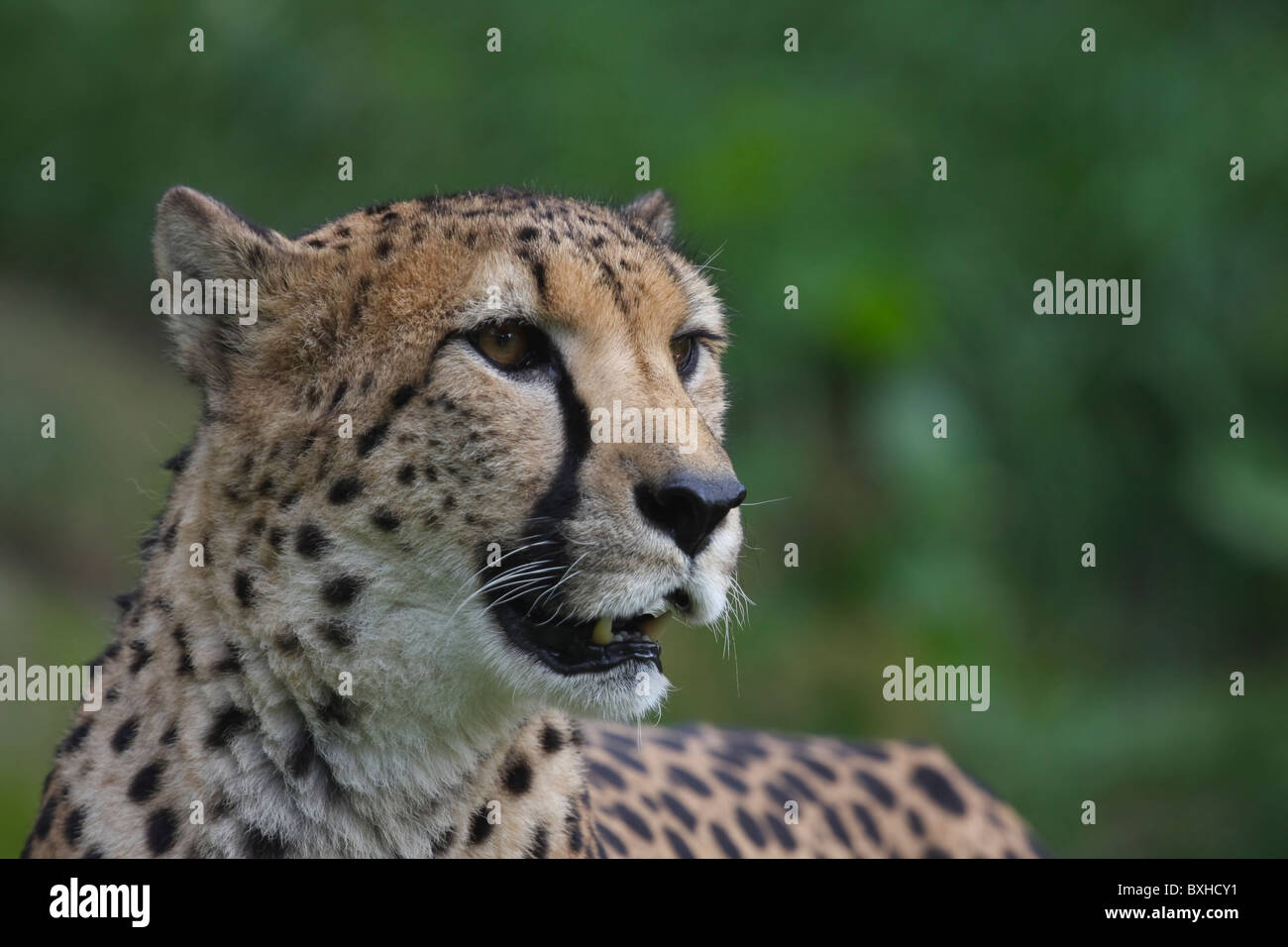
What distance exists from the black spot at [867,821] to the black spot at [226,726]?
1.91 metres

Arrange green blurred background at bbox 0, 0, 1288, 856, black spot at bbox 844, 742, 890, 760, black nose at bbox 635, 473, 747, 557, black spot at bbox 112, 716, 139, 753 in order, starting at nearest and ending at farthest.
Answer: black nose at bbox 635, 473, 747, 557
black spot at bbox 112, 716, 139, 753
black spot at bbox 844, 742, 890, 760
green blurred background at bbox 0, 0, 1288, 856

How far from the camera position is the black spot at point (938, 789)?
170 inches

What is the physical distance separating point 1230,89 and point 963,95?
148 cm

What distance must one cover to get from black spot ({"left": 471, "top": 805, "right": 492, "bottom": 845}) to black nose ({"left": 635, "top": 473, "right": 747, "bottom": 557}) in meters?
0.66

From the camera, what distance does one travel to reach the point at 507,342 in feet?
9.52

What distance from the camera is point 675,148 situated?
8070 millimetres

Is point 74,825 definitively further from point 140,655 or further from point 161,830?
point 140,655

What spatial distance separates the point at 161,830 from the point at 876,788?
214 cm

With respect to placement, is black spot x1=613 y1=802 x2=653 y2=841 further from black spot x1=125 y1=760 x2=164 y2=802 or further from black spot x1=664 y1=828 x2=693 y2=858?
black spot x1=125 y1=760 x2=164 y2=802

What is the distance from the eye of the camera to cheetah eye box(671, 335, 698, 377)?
10.5 feet

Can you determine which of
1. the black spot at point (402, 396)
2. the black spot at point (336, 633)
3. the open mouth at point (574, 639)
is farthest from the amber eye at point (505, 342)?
the black spot at point (336, 633)

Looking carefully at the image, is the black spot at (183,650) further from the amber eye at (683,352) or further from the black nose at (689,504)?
the amber eye at (683,352)

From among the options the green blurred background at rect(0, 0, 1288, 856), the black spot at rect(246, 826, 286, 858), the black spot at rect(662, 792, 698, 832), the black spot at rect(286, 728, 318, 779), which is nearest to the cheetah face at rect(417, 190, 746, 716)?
the black spot at rect(286, 728, 318, 779)
